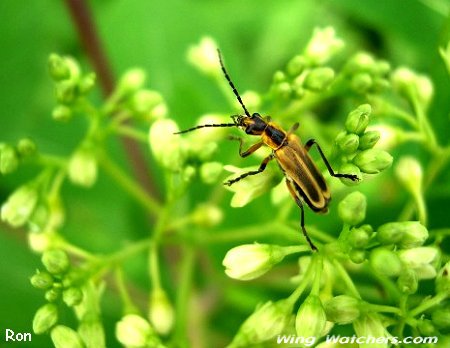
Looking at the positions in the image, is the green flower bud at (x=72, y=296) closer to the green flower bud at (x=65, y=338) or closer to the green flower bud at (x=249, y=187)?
the green flower bud at (x=65, y=338)

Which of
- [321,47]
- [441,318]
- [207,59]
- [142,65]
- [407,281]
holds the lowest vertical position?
[441,318]

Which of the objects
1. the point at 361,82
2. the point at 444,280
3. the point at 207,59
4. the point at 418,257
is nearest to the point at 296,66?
the point at 361,82

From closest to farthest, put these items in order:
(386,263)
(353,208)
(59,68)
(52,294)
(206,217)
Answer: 1. (386,263)
2. (353,208)
3. (52,294)
4. (59,68)
5. (206,217)

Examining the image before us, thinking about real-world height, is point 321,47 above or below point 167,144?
above

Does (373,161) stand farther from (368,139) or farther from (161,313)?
(161,313)

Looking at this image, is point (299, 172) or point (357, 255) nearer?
point (357, 255)

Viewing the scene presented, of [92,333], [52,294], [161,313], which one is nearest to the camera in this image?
[52,294]
